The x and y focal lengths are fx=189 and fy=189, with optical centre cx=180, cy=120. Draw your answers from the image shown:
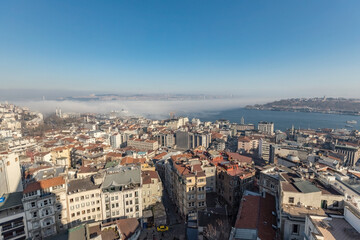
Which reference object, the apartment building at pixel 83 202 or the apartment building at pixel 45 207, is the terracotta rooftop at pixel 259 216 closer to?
the apartment building at pixel 83 202

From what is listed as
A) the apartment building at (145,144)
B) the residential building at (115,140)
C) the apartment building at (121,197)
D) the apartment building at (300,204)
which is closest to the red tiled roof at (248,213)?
the apartment building at (300,204)

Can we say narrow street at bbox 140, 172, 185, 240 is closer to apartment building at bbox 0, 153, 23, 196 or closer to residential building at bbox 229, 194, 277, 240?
residential building at bbox 229, 194, 277, 240

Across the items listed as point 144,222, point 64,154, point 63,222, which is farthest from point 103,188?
point 64,154

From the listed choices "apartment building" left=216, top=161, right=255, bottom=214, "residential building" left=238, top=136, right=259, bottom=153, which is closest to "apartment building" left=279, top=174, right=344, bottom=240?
"apartment building" left=216, top=161, right=255, bottom=214

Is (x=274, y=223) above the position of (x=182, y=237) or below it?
above

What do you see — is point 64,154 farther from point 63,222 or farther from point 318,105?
point 318,105

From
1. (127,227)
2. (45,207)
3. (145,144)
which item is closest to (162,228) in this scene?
(127,227)
